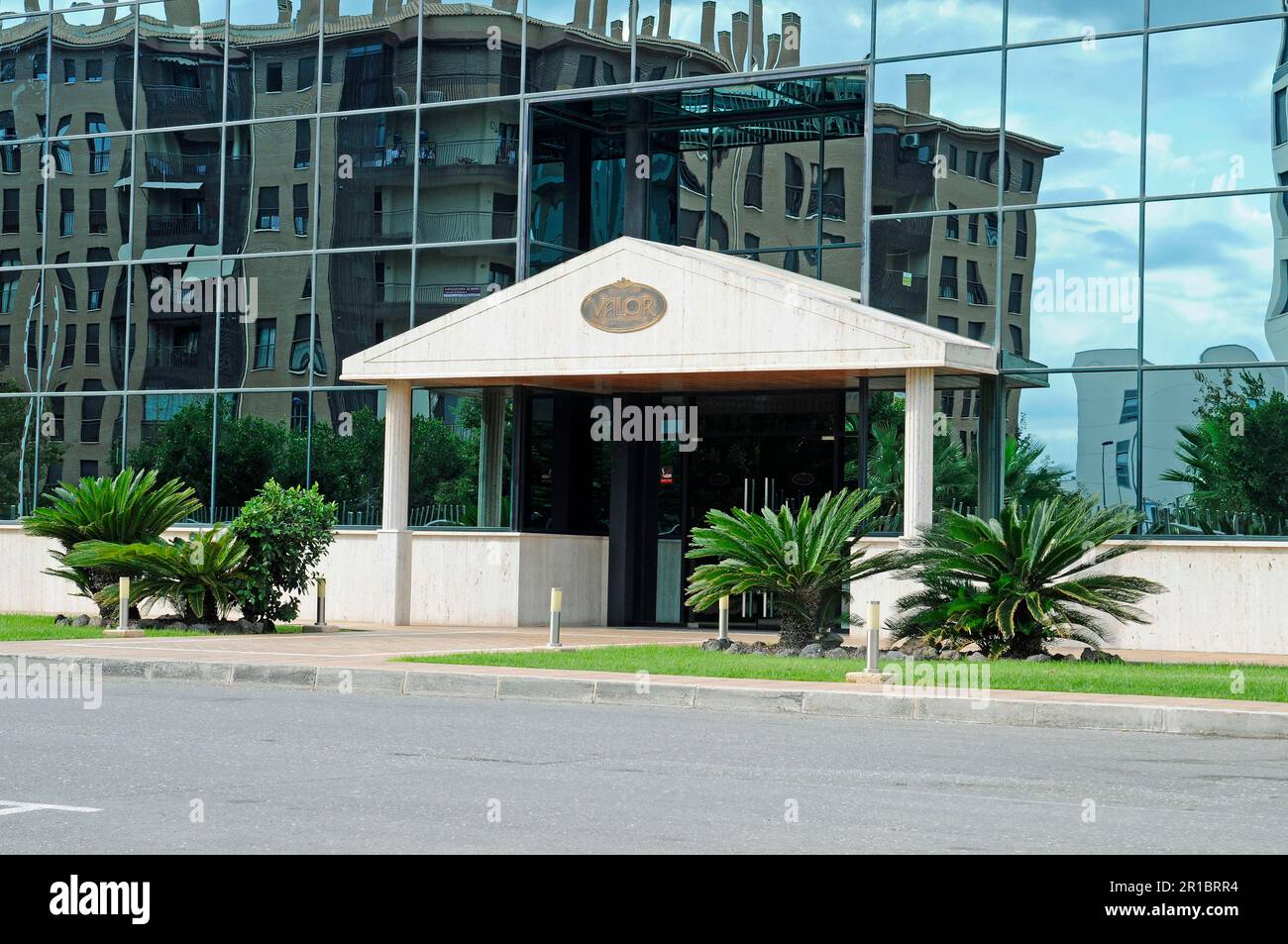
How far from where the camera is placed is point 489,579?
80.8ft

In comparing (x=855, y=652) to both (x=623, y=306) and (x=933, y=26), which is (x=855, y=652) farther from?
(x=933, y=26)

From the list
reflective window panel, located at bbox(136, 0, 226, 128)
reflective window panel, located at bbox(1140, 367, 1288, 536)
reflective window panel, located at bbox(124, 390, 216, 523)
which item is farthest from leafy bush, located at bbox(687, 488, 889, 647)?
reflective window panel, located at bbox(136, 0, 226, 128)

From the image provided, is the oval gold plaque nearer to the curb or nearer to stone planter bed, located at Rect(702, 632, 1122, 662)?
stone planter bed, located at Rect(702, 632, 1122, 662)

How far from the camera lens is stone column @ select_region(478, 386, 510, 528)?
Answer: 25156 millimetres

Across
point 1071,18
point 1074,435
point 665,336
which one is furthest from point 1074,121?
point 665,336

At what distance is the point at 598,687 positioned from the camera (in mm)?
15008

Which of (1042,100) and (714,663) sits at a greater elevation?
(1042,100)

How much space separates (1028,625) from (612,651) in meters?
4.44

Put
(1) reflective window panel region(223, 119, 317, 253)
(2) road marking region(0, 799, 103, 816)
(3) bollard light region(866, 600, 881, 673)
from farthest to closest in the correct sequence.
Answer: (1) reflective window panel region(223, 119, 317, 253) → (3) bollard light region(866, 600, 881, 673) → (2) road marking region(0, 799, 103, 816)

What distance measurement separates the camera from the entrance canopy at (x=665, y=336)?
21125 millimetres

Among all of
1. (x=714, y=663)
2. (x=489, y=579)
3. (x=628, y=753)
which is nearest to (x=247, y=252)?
(x=489, y=579)

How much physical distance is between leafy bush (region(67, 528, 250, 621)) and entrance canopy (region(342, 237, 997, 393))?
374cm

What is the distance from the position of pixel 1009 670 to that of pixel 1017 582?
5.54ft
